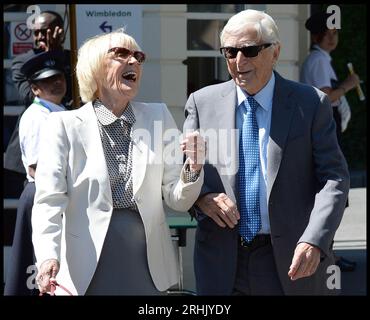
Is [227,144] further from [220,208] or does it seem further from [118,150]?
[118,150]

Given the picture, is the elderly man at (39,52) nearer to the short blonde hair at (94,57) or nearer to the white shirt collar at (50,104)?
the white shirt collar at (50,104)

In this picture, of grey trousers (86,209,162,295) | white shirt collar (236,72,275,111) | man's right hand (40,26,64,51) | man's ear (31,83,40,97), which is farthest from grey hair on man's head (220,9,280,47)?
man's right hand (40,26,64,51)

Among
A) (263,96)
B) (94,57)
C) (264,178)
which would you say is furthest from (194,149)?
(94,57)

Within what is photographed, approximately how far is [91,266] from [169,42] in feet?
15.1

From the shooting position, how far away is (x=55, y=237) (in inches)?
176

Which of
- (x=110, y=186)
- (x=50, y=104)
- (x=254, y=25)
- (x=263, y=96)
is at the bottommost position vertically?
(x=110, y=186)

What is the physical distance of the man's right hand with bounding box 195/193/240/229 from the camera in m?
4.56

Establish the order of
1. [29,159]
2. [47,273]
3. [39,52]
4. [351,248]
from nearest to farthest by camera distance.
A: [47,273]
[29,159]
[39,52]
[351,248]

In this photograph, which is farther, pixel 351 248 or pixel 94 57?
pixel 351 248

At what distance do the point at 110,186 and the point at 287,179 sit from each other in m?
0.79

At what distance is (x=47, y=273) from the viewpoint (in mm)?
4395

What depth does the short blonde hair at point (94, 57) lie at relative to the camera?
4.61 metres
